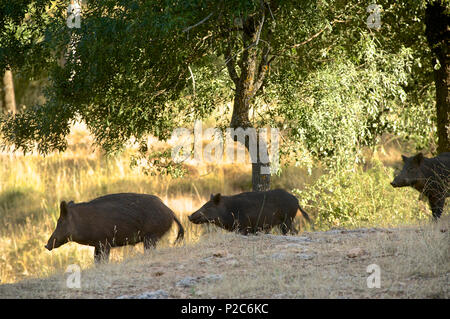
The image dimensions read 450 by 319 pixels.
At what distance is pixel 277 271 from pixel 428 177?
506 cm

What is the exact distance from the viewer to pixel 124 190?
20.5 metres

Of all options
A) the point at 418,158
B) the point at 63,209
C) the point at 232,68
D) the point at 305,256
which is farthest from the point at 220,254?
the point at 232,68

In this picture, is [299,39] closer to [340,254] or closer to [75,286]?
[340,254]

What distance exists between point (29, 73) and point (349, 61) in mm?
6677

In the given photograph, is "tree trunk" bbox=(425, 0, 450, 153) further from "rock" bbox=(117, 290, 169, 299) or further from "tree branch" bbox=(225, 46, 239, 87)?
"rock" bbox=(117, 290, 169, 299)

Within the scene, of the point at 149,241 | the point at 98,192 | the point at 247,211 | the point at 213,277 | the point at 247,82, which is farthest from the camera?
the point at 98,192

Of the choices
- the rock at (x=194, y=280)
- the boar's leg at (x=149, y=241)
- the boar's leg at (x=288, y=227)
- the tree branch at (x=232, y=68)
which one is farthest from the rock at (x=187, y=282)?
the tree branch at (x=232, y=68)

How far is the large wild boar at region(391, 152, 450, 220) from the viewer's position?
1120 centimetres

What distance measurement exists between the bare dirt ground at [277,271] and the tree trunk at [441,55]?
5.19 metres

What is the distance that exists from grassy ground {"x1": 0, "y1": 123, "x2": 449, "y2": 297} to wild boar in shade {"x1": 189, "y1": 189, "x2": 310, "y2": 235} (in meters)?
2.53

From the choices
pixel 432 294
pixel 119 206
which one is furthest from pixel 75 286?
pixel 432 294

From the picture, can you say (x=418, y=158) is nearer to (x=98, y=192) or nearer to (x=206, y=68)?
(x=206, y=68)

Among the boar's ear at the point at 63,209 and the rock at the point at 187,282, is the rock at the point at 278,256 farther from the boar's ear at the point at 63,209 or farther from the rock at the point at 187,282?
the boar's ear at the point at 63,209

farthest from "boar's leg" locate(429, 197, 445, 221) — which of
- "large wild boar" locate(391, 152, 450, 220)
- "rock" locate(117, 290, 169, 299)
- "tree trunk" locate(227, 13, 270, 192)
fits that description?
"rock" locate(117, 290, 169, 299)
